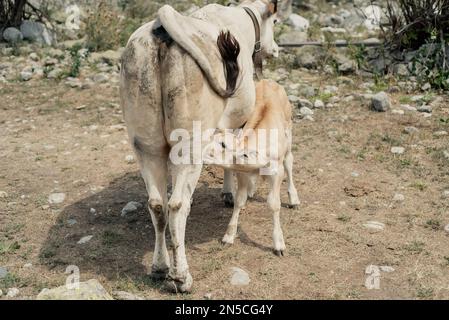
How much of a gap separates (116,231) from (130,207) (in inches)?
20.2

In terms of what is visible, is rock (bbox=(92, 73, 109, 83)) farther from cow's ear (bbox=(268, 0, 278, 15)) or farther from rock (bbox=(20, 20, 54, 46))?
cow's ear (bbox=(268, 0, 278, 15))

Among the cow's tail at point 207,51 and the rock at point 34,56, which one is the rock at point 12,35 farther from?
the cow's tail at point 207,51

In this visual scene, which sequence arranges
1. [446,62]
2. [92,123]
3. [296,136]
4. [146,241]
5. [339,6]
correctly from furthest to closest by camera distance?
[339,6] < [446,62] < [92,123] < [296,136] < [146,241]

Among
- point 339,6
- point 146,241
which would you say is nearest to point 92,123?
point 146,241

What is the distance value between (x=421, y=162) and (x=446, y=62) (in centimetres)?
319

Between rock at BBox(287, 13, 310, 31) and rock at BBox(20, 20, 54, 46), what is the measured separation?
5.20 meters

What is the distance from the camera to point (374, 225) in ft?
18.3

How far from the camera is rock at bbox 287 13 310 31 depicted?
1339 cm

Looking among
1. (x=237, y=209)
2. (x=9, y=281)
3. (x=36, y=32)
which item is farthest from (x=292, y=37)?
(x=9, y=281)

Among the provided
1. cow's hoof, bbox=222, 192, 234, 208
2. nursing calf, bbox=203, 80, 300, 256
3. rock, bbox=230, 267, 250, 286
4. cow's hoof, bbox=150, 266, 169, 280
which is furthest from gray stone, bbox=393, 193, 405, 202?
cow's hoof, bbox=150, 266, 169, 280

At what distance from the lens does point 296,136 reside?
7.91 meters

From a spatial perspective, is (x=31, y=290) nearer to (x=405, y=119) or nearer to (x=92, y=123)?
(x=92, y=123)

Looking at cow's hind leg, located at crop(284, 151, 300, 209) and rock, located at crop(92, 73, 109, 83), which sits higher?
rock, located at crop(92, 73, 109, 83)

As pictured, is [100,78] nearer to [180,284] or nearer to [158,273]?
[158,273]
